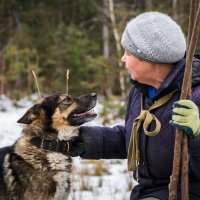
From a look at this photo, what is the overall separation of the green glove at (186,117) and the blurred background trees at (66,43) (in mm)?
8022

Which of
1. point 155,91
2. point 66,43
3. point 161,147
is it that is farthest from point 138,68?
point 66,43

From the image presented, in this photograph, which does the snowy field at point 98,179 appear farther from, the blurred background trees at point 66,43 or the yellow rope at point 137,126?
the blurred background trees at point 66,43

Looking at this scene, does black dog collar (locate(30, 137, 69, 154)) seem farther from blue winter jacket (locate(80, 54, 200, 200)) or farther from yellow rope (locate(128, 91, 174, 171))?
yellow rope (locate(128, 91, 174, 171))

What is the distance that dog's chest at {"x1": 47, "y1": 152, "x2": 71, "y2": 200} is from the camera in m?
3.65

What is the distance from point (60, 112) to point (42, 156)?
1.27 ft

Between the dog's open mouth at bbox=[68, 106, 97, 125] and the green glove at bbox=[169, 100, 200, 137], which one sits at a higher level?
the green glove at bbox=[169, 100, 200, 137]

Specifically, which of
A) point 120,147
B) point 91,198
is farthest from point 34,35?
point 120,147

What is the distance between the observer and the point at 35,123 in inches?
146

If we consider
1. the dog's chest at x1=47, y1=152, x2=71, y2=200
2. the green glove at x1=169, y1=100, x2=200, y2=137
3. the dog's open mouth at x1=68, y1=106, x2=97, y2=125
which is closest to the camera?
the green glove at x1=169, y1=100, x2=200, y2=137

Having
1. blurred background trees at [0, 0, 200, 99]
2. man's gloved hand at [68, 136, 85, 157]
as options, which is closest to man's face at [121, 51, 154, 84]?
man's gloved hand at [68, 136, 85, 157]

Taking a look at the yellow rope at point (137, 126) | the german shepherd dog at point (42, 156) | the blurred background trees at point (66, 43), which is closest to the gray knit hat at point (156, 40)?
the yellow rope at point (137, 126)

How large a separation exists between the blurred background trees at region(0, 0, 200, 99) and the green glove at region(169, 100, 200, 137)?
802 centimetres

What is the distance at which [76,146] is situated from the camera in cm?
354

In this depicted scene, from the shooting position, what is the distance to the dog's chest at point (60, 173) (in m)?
3.65
